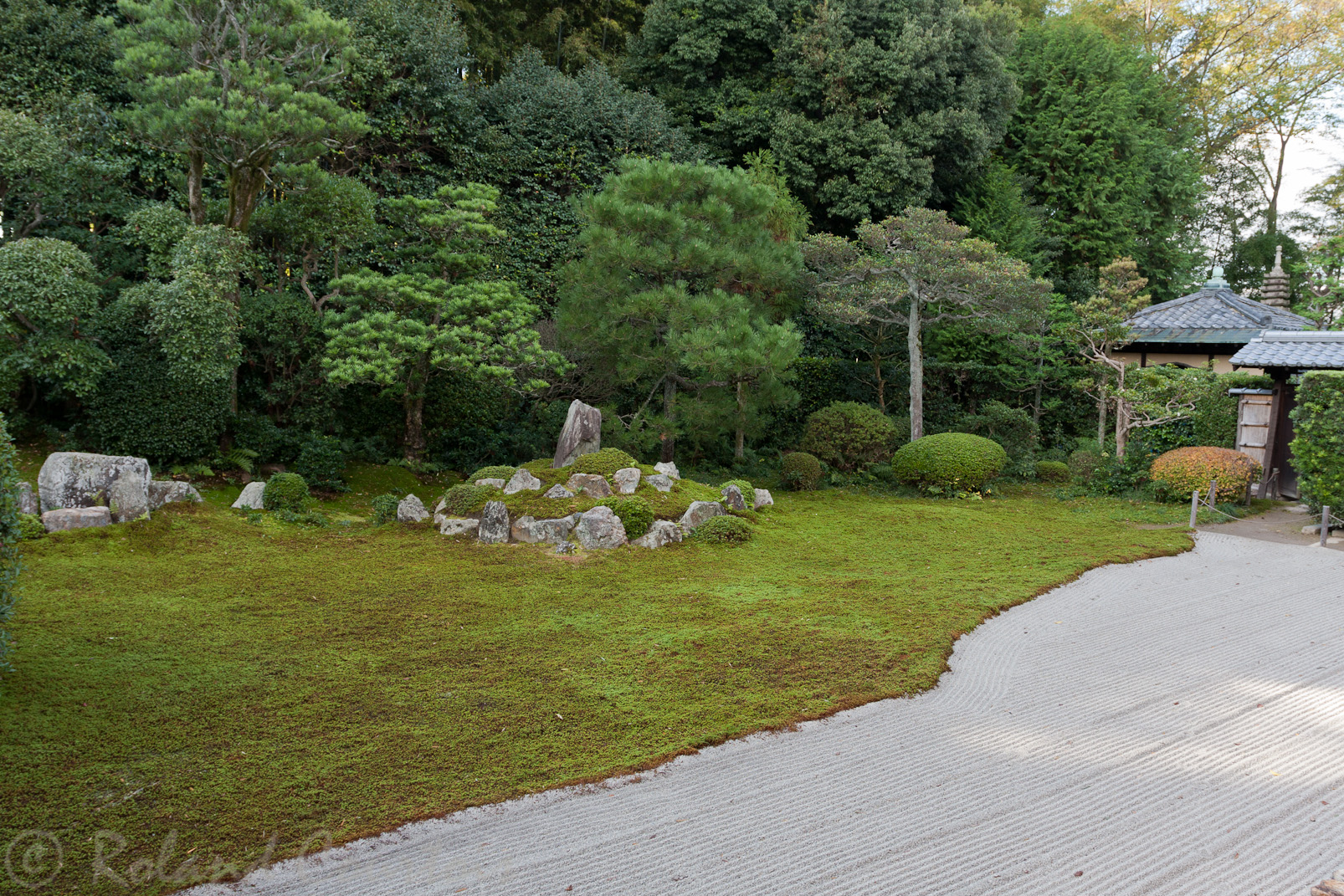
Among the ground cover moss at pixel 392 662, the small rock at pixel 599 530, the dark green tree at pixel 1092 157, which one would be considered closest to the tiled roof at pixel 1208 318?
the dark green tree at pixel 1092 157

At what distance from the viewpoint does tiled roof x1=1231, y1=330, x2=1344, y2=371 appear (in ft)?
37.7

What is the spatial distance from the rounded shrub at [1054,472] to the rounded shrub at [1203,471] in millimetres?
2487

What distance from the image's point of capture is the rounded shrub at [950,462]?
1310cm

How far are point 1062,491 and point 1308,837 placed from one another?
1071 centimetres

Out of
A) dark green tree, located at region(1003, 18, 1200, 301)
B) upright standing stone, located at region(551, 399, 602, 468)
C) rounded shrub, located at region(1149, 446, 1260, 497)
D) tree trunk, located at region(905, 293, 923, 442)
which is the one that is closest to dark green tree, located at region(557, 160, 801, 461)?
upright standing stone, located at region(551, 399, 602, 468)

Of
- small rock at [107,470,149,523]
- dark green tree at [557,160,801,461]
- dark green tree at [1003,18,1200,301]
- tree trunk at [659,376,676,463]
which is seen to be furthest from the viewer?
dark green tree at [1003,18,1200,301]

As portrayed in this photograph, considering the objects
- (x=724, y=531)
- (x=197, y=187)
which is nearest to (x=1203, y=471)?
(x=724, y=531)

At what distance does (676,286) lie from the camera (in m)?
11.7

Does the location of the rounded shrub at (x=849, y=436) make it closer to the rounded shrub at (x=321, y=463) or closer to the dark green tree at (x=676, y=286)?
the dark green tree at (x=676, y=286)

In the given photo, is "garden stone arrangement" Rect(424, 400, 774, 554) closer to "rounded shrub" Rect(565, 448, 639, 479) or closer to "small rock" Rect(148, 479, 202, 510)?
"rounded shrub" Rect(565, 448, 639, 479)

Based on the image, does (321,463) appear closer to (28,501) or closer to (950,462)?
(28,501)

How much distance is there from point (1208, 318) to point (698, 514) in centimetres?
1357

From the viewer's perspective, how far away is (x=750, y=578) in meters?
7.91

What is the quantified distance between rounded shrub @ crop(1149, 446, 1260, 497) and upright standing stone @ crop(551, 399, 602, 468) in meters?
8.45
